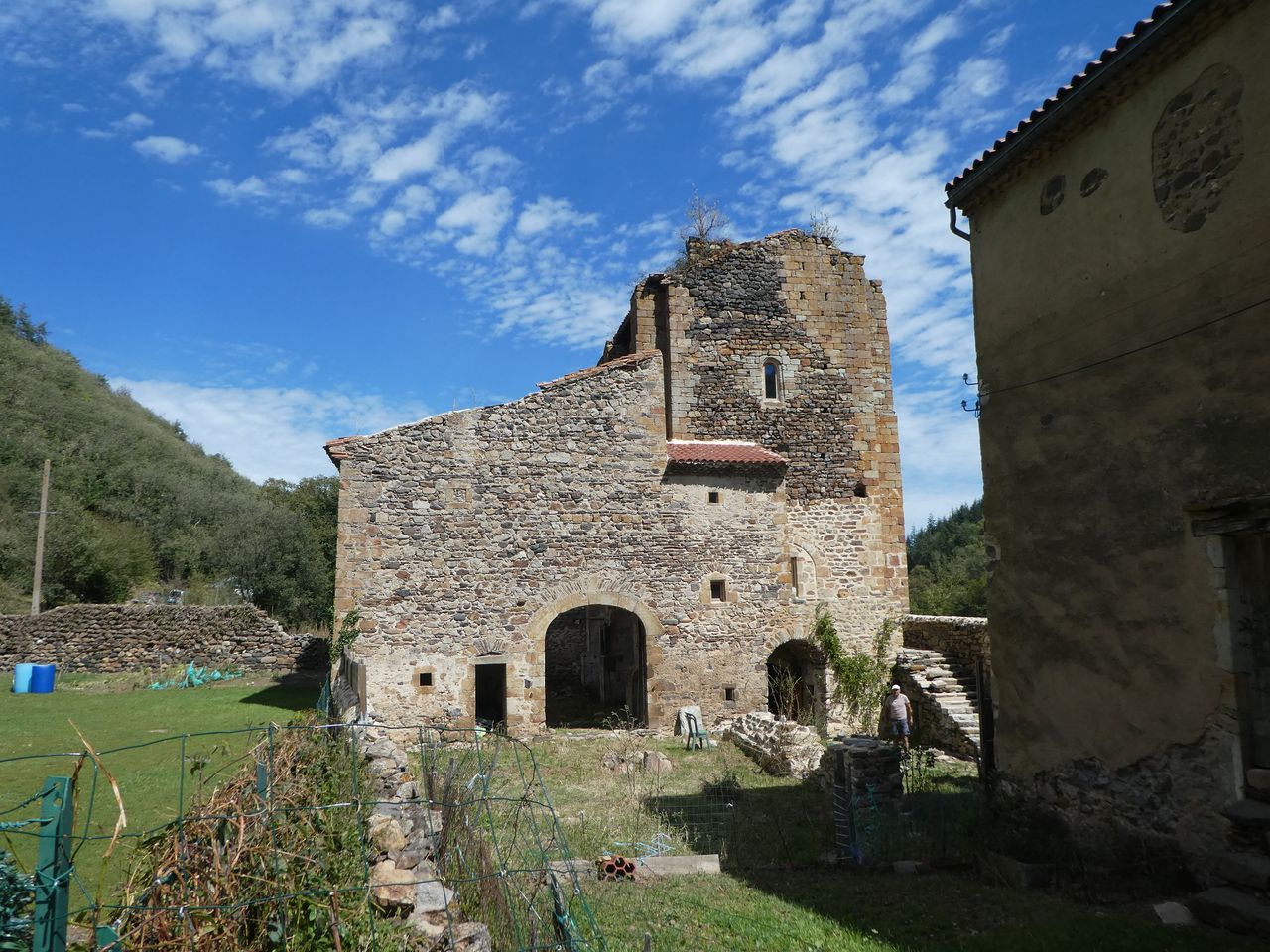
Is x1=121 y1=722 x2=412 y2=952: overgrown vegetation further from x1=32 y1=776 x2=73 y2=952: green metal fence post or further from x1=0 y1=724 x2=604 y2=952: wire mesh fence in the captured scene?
x1=32 y1=776 x2=73 y2=952: green metal fence post

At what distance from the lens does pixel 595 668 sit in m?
22.7

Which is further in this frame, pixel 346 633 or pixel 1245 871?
pixel 346 633

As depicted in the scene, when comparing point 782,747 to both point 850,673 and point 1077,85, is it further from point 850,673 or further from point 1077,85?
point 1077,85

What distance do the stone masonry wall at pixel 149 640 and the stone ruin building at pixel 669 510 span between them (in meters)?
7.07

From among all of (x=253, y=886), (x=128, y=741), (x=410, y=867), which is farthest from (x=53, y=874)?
(x=128, y=741)

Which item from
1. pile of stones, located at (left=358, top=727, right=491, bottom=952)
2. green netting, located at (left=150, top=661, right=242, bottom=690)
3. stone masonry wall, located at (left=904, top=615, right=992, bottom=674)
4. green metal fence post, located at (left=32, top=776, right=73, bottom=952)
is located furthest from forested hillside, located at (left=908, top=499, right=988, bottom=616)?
green metal fence post, located at (left=32, top=776, right=73, bottom=952)

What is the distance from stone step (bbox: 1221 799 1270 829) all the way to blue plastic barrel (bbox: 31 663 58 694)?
22316 millimetres

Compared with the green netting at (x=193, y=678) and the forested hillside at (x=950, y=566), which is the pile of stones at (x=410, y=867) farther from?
the forested hillside at (x=950, y=566)

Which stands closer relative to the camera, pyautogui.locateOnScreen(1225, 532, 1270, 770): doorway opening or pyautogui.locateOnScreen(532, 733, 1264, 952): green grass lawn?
pyautogui.locateOnScreen(532, 733, 1264, 952): green grass lawn

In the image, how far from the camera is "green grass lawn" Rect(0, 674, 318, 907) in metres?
7.25

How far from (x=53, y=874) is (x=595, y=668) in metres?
19.2

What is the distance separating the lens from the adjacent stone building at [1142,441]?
260 inches

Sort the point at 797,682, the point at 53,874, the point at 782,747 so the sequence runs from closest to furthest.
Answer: the point at 53,874 < the point at 782,747 < the point at 797,682

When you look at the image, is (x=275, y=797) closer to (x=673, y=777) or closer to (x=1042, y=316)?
(x=673, y=777)
